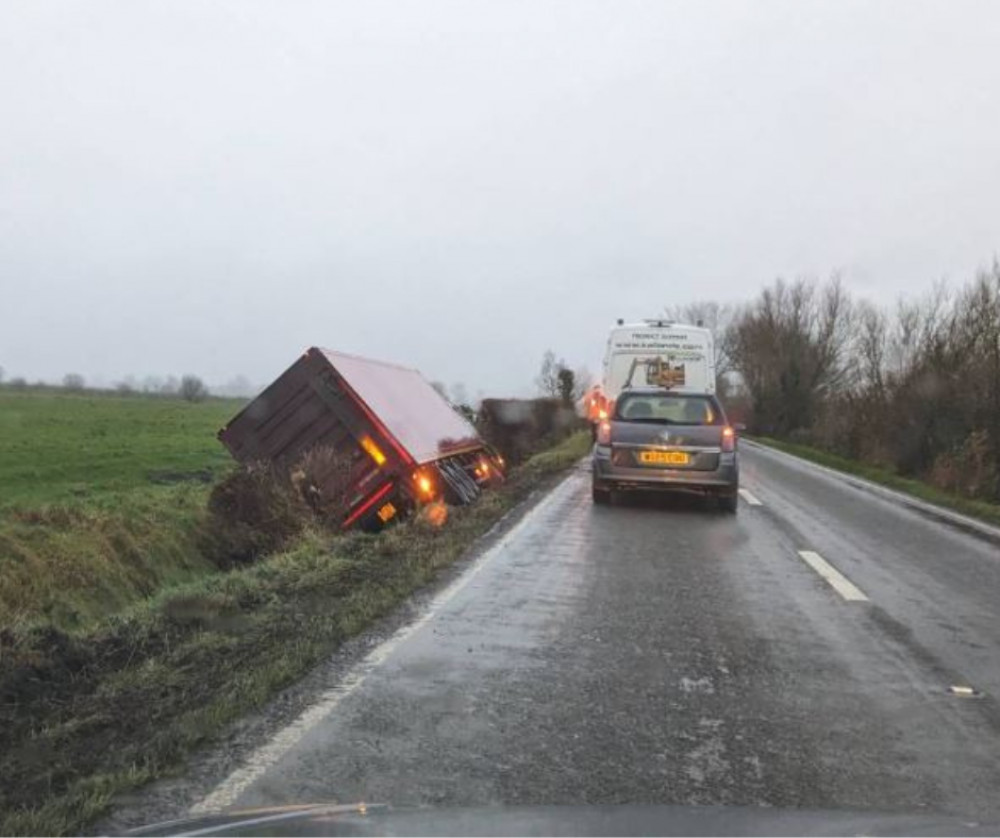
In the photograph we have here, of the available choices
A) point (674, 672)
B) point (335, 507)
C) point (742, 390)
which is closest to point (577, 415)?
point (742, 390)

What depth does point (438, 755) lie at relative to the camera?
4383 millimetres

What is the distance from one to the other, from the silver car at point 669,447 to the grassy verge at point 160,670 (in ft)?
15.3

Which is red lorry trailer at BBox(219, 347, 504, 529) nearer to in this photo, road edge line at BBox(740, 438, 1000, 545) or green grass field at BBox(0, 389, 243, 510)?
green grass field at BBox(0, 389, 243, 510)

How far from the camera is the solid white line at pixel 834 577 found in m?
8.38

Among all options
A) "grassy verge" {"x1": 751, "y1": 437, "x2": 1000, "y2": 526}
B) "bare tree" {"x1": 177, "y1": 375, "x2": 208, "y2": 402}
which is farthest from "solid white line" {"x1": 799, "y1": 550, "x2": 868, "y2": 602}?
"bare tree" {"x1": 177, "y1": 375, "x2": 208, "y2": 402}

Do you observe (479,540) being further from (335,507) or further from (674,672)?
(674,672)

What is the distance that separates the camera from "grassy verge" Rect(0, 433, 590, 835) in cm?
407

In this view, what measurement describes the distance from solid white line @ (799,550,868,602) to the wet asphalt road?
0.35 ft

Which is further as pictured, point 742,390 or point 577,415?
point 742,390

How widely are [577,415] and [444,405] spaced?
82.1 ft

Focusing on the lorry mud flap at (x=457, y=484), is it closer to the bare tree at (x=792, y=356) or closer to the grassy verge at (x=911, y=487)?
the grassy verge at (x=911, y=487)

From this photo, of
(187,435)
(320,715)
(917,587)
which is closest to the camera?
(320,715)

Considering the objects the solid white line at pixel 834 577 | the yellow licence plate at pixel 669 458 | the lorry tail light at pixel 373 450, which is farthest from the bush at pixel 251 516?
the solid white line at pixel 834 577

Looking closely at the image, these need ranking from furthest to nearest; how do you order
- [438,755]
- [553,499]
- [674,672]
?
[553,499] < [674,672] < [438,755]
